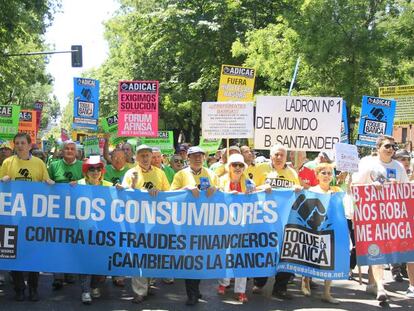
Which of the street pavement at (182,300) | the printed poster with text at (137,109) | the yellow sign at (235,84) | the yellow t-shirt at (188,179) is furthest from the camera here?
the printed poster with text at (137,109)

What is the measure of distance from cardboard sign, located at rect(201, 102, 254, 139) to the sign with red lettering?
1853 millimetres

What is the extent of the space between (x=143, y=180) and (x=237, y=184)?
1.13 m

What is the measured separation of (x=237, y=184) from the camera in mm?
7164

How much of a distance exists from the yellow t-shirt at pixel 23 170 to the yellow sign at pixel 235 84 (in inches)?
172

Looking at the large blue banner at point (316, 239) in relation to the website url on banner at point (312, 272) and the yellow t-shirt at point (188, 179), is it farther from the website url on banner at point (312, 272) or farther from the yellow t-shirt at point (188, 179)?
the yellow t-shirt at point (188, 179)

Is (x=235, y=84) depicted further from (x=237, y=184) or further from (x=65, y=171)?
(x=65, y=171)

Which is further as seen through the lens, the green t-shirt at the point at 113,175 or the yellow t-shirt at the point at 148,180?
the green t-shirt at the point at 113,175

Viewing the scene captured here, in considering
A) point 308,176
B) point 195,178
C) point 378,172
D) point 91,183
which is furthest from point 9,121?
point 378,172

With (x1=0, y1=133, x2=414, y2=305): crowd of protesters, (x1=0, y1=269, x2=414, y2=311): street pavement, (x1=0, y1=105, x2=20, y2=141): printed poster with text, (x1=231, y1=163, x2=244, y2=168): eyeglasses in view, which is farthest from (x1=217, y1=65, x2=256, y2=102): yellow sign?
(x1=0, y1=105, x2=20, y2=141): printed poster with text

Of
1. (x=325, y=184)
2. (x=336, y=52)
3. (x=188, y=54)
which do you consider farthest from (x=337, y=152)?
(x=188, y=54)

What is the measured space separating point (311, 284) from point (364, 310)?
1.24 metres

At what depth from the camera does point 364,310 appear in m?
6.69

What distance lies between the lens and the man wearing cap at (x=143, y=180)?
686cm

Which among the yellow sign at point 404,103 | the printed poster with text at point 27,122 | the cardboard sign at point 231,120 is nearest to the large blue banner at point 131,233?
the cardboard sign at point 231,120
